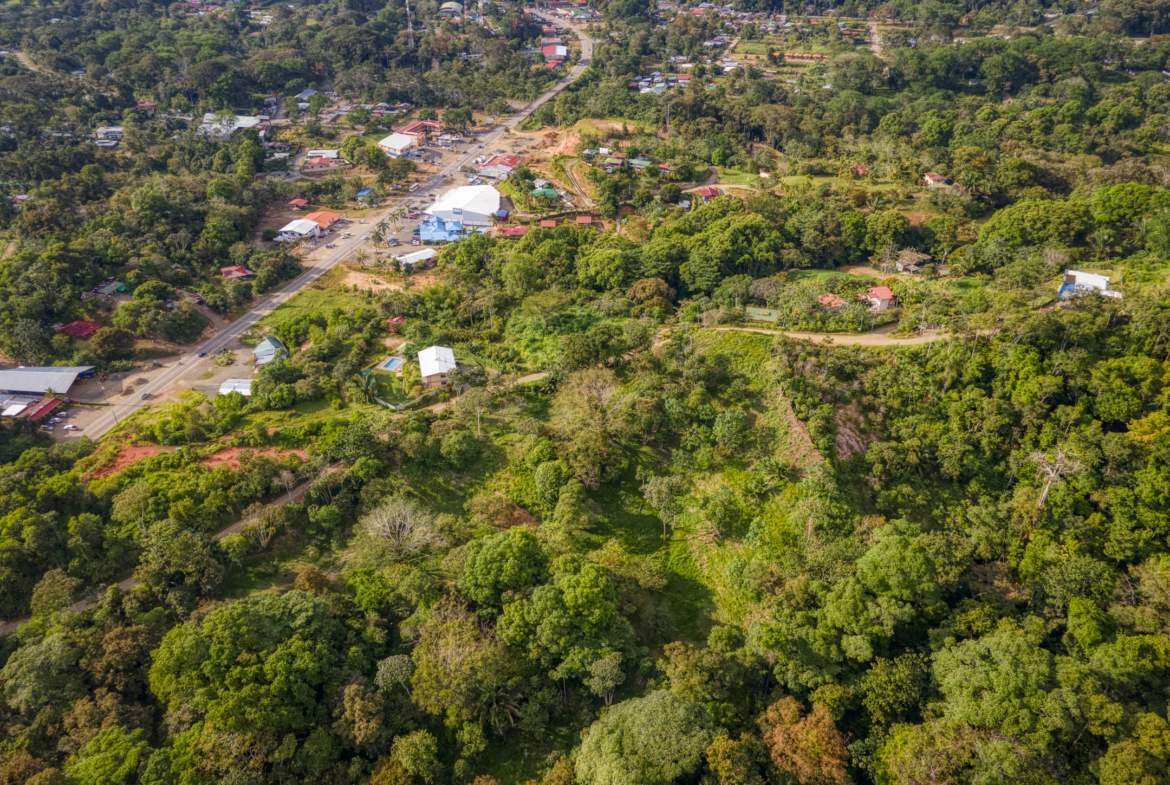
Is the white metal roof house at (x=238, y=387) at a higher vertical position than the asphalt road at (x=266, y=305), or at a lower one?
higher

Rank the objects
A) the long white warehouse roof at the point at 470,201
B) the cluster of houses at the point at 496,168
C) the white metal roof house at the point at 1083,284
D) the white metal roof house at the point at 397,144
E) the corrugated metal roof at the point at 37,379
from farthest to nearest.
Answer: the white metal roof house at the point at 397,144 < the cluster of houses at the point at 496,168 < the long white warehouse roof at the point at 470,201 < the corrugated metal roof at the point at 37,379 < the white metal roof house at the point at 1083,284

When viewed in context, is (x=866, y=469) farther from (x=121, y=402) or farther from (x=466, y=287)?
(x=121, y=402)

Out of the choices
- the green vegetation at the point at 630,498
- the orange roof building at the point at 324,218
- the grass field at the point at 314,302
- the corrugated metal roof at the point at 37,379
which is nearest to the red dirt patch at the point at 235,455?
the green vegetation at the point at 630,498

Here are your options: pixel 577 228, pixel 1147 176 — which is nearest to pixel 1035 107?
pixel 1147 176

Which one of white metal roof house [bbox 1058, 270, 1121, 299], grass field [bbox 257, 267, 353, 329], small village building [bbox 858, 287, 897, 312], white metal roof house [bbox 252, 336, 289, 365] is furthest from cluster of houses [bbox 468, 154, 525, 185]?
white metal roof house [bbox 1058, 270, 1121, 299]

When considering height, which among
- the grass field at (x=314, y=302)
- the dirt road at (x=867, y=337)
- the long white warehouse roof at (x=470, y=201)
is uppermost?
the dirt road at (x=867, y=337)

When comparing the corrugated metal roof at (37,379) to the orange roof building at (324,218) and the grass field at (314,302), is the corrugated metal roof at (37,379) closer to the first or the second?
the grass field at (314,302)

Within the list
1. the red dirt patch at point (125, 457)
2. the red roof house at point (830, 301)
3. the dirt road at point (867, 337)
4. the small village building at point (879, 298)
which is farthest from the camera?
the small village building at point (879, 298)

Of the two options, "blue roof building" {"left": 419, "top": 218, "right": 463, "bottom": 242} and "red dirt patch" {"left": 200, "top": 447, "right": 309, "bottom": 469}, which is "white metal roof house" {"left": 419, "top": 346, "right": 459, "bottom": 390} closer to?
"red dirt patch" {"left": 200, "top": 447, "right": 309, "bottom": 469}
